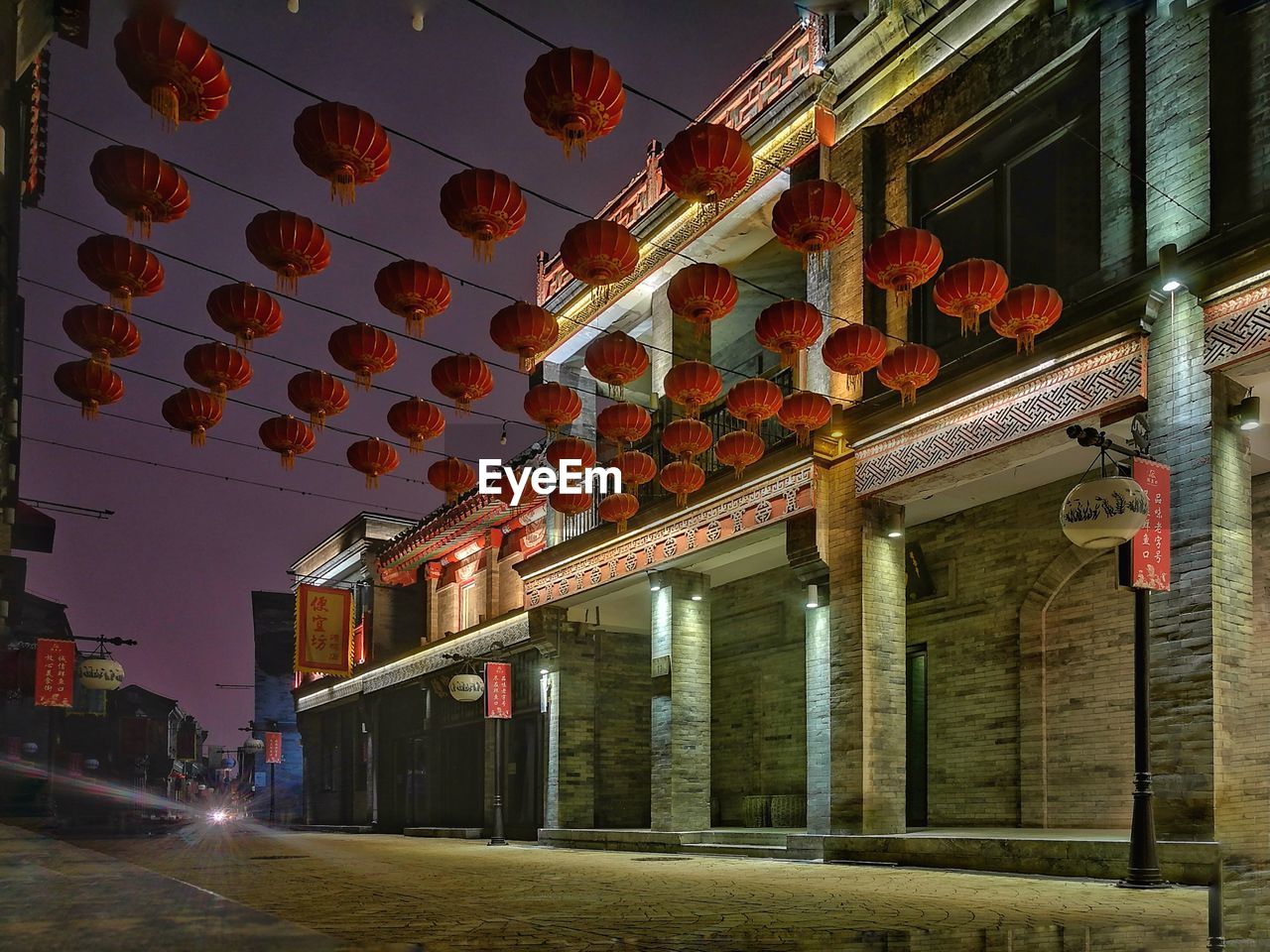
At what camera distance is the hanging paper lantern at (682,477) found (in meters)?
15.5

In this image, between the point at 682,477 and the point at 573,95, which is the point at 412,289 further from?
the point at 682,477

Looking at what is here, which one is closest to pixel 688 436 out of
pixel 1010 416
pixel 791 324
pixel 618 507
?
pixel 618 507

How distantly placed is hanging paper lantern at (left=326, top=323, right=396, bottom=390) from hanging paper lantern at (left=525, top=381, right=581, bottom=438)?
198 cm

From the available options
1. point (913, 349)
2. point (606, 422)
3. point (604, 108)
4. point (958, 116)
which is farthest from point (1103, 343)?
point (606, 422)

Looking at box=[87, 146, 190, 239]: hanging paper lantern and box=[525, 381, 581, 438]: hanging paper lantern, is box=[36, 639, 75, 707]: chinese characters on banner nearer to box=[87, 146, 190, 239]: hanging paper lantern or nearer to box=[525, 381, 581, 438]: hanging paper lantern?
box=[525, 381, 581, 438]: hanging paper lantern

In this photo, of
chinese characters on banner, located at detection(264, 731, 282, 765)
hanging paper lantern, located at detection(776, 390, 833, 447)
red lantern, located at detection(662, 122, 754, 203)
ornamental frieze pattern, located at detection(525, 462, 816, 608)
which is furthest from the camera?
chinese characters on banner, located at detection(264, 731, 282, 765)

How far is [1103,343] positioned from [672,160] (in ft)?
14.3

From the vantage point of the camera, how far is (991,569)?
45.7 feet

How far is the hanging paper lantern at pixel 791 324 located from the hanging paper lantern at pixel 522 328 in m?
2.34

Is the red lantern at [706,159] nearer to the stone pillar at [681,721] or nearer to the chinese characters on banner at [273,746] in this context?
the stone pillar at [681,721]

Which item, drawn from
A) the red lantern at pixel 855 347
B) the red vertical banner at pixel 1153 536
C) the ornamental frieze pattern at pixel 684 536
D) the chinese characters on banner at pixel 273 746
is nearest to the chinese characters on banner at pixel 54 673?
the ornamental frieze pattern at pixel 684 536

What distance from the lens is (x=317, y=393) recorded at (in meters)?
12.9

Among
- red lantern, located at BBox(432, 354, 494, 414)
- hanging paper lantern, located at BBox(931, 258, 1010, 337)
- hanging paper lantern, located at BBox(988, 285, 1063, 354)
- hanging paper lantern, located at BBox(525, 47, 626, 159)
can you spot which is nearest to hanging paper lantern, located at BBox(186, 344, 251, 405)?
red lantern, located at BBox(432, 354, 494, 414)

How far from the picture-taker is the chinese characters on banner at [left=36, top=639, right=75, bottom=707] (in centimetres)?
2575
